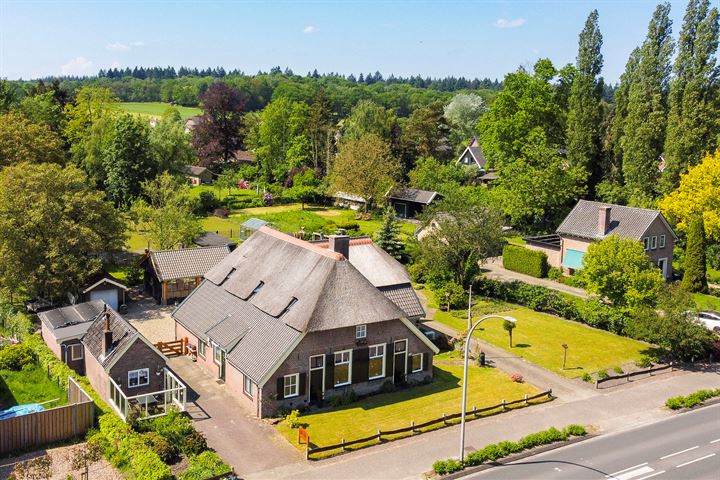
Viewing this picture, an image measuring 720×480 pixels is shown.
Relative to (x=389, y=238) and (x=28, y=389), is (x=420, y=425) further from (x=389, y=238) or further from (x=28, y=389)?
(x=389, y=238)

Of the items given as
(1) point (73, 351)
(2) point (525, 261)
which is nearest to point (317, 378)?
(1) point (73, 351)

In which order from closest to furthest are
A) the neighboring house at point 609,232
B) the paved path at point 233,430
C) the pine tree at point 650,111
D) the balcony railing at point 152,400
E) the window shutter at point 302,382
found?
1. the paved path at point 233,430
2. the balcony railing at point 152,400
3. the window shutter at point 302,382
4. the neighboring house at point 609,232
5. the pine tree at point 650,111

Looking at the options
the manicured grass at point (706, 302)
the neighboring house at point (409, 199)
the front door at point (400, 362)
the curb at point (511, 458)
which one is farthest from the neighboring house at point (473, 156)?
the curb at point (511, 458)

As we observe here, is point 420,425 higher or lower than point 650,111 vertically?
lower

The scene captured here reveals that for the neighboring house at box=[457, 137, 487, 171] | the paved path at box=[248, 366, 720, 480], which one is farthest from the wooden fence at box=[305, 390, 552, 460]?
the neighboring house at box=[457, 137, 487, 171]

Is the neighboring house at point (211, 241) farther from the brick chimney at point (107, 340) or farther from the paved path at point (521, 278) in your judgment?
the brick chimney at point (107, 340)

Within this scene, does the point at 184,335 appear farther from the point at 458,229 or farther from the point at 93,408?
the point at 458,229
